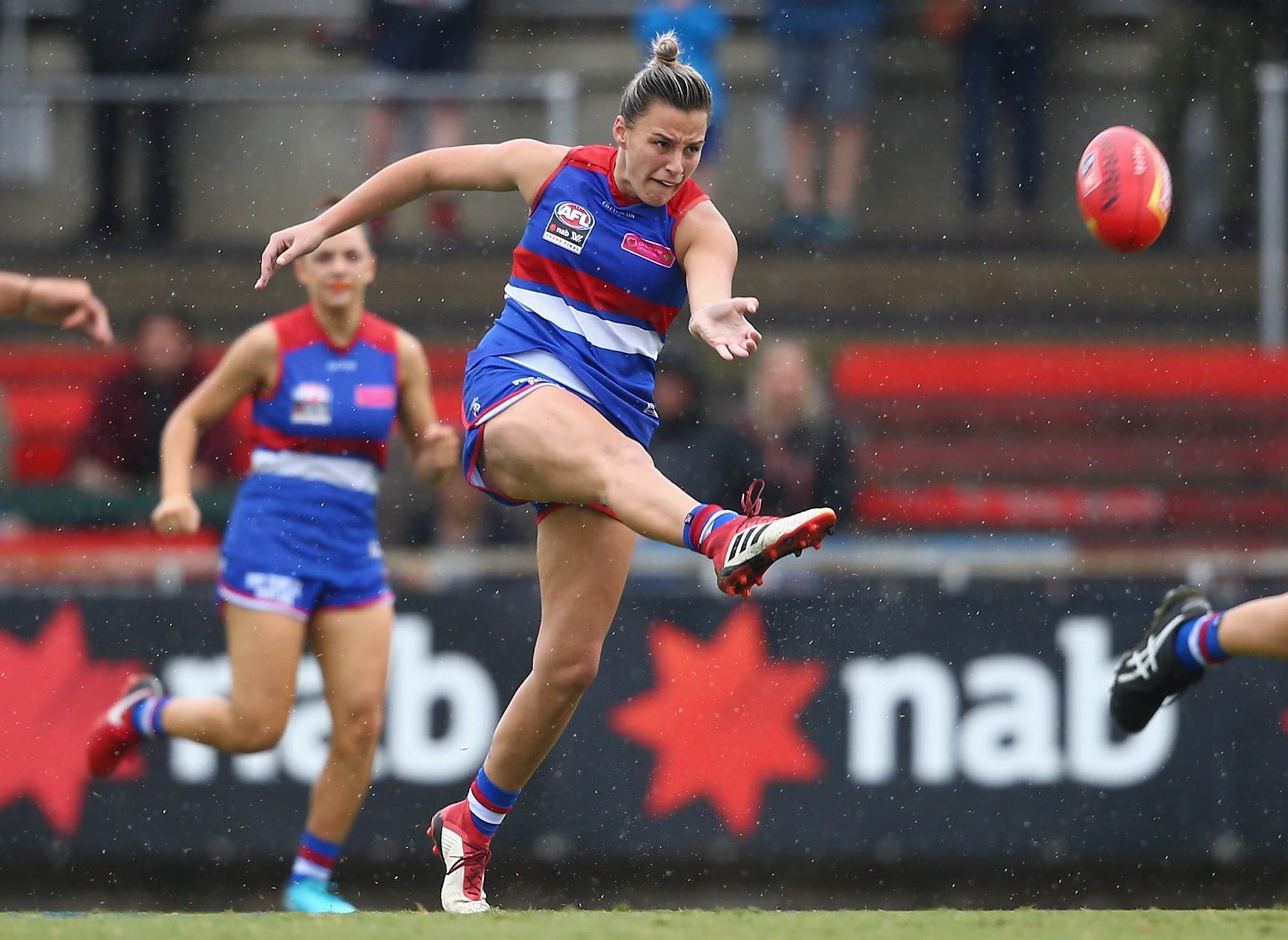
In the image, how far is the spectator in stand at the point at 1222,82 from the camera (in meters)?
10.4

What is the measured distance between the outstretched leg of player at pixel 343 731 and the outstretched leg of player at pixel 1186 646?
2680mm

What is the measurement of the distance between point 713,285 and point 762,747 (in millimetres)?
3466

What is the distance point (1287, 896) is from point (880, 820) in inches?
71.0

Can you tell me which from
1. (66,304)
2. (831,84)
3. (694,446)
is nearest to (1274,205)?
(831,84)

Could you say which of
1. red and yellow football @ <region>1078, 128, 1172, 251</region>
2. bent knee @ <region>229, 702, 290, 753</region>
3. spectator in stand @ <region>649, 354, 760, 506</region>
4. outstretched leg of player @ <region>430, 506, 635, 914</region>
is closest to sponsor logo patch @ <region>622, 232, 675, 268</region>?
outstretched leg of player @ <region>430, 506, 635, 914</region>

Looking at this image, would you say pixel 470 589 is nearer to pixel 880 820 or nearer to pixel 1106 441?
pixel 880 820

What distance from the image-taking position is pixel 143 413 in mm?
8930

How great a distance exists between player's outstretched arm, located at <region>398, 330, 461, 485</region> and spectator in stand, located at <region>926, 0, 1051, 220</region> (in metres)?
5.26

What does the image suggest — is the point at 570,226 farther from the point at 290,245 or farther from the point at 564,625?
the point at 564,625

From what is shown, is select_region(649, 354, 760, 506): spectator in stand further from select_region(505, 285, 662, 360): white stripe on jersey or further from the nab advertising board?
select_region(505, 285, 662, 360): white stripe on jersey

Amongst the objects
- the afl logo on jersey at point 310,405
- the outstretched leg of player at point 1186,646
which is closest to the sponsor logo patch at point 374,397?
the afl logo on jersey at point 310,405

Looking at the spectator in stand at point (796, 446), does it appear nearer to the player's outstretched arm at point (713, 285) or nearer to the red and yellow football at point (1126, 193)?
the red and yellow football at point (1126, 193)

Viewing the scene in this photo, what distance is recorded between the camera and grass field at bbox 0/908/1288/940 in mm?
4957

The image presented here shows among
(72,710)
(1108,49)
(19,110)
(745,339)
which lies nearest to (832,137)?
(1108,49)
